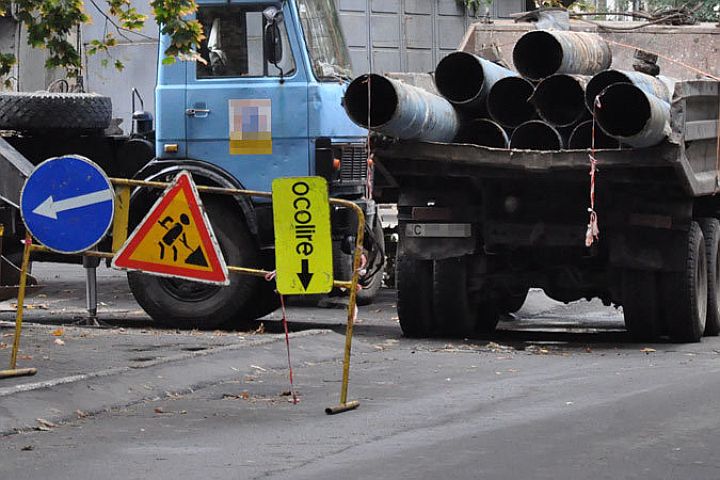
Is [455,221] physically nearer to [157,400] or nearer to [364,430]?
[157,400]

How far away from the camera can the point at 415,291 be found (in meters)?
14.1

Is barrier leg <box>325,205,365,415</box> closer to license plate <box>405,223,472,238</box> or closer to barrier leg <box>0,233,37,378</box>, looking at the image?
barrier leg <box>0,233,37,378</box>

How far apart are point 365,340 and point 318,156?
6.01ft

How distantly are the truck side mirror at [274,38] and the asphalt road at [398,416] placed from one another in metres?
2.67

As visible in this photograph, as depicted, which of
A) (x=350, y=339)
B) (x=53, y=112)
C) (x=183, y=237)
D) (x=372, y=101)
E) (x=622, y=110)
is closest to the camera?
(x=350, y=339)

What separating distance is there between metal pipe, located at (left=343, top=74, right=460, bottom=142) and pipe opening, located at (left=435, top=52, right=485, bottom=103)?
19cm

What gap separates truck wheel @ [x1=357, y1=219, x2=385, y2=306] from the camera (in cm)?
1546

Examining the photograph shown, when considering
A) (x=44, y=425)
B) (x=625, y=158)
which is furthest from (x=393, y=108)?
(x=44, y=425)

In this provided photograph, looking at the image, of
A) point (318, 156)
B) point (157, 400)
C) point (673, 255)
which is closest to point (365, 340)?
point (318, 156)

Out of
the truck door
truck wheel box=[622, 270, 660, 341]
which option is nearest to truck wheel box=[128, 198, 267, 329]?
the truck door

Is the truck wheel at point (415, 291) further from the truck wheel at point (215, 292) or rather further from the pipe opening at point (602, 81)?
the pipe opening at point (602, 81)

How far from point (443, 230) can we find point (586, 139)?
5.37 ft

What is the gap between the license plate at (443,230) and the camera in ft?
44.7

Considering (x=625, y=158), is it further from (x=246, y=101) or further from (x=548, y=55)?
(x=246, y=101)
